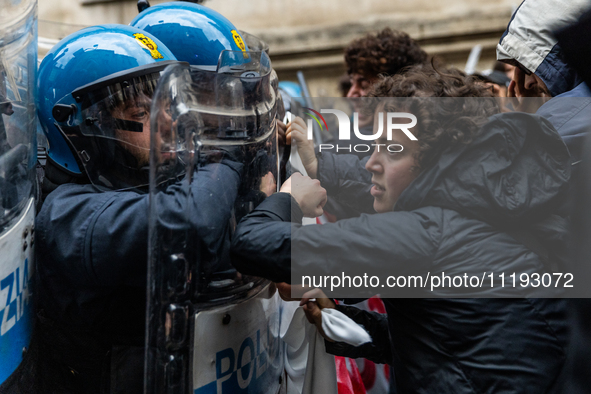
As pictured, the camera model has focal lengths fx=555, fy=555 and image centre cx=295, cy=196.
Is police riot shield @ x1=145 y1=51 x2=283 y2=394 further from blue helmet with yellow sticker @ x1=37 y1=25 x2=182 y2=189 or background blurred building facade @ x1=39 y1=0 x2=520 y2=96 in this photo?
background blurred building facade @ x1=39 y1=0 x2=520 y2=96

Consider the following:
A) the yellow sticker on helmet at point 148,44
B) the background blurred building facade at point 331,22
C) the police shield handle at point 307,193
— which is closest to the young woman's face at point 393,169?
the police shield handle at point 307,193

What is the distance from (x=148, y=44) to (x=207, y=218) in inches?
32.0

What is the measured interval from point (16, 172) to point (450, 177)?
3.66 ft

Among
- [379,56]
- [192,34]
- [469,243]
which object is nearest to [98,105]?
[192,34]

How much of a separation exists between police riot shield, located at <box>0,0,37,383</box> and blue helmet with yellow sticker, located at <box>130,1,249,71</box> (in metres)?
0.89

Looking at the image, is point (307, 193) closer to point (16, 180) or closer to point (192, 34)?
point (16, 180)

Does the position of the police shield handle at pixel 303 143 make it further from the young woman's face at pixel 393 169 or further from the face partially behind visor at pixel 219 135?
the young woman's face at pixel 393 169

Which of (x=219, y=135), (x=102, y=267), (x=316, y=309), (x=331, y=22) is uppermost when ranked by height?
(x=331, y=22)

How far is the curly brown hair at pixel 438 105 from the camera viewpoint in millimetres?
1456

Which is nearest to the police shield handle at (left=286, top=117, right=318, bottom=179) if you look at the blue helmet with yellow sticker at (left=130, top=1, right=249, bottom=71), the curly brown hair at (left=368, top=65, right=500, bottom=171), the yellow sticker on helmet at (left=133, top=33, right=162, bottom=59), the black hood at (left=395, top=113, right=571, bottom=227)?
the curly brown hair at (left=368, top=65, right=500, bottom=171)

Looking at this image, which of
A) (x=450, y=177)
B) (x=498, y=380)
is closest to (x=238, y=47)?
(x=450, y=177)

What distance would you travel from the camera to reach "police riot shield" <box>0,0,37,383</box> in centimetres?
136

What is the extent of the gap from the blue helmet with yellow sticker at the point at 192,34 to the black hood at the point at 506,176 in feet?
4.45

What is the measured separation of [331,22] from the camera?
820 centimetres
